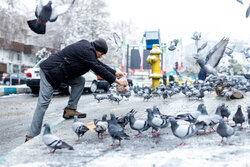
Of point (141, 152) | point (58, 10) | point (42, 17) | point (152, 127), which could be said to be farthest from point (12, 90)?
point (141, 152)

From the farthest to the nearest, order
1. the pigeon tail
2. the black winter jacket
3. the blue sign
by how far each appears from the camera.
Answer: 1. the blue sign
2. the pigeon tail
3. the black winter jacket

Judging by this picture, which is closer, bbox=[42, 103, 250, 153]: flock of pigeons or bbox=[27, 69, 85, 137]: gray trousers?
bbox=[42, 103, 250, 153]: flock of pigeons

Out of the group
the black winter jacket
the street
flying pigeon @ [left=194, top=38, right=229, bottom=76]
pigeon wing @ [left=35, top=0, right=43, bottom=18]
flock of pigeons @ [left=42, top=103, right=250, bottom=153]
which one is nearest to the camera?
the street

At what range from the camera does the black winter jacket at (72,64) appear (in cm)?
387

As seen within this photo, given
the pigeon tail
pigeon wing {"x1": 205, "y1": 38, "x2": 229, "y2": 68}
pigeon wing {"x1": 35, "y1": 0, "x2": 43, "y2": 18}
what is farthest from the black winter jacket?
pigeon wing {"x1": 205, "y1": 38, "x2": 229, "y2": 68}

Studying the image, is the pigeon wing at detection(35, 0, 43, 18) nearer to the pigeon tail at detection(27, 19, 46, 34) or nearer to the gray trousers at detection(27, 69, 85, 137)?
the pigeon tail at detection(27, 19, 46, 34)

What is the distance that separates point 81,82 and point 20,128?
1582 mm

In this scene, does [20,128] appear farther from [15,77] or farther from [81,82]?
[15,77]

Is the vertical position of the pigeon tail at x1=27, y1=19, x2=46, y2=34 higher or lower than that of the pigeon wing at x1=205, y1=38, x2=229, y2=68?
higher

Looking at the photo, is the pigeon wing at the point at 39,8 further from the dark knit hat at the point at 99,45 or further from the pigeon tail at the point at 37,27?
the dark knit hat at the point at 99,45

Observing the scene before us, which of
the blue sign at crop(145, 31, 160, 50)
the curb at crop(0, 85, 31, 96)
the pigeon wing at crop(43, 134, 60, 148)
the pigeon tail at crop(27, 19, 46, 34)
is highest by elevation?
the blue sign at crop(145, 31, 160, 50)

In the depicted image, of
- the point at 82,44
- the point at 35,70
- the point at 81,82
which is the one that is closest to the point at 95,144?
the point at 82,44

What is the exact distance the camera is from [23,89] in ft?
47.8

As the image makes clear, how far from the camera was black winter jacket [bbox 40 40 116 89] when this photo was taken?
12.7ft
